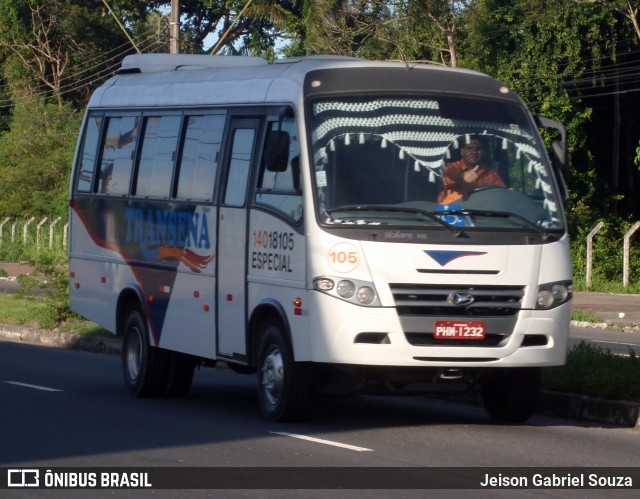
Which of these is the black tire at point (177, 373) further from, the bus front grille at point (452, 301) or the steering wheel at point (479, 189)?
the steering wheel at point (479, 189)

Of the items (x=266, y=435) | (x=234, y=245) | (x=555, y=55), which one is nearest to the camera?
(x=266, y=435)

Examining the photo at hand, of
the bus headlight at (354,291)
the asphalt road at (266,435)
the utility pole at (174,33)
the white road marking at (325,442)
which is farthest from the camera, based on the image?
the utility pole at (174,33)

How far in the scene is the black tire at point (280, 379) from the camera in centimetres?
1032

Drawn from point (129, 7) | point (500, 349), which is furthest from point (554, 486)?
point (129, 7)

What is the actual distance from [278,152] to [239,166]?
108 cm

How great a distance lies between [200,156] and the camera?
12180 mm

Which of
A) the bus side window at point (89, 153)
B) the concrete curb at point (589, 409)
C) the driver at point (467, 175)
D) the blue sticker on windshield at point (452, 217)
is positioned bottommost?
the concrete curb at point (589, 409)

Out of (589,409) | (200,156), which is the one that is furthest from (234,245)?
(589,409)

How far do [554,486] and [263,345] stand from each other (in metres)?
3.39

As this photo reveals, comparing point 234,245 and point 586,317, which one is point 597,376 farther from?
point 586,317

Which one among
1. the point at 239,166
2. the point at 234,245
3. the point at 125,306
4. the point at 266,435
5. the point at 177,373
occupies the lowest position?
the point at 266,435

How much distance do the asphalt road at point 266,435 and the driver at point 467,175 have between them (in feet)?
6.17

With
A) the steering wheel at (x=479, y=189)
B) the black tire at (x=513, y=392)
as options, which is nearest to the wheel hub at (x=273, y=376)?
the black tire at (x=513, y=392)

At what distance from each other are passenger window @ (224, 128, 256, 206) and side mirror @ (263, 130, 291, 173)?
2.50 feet
